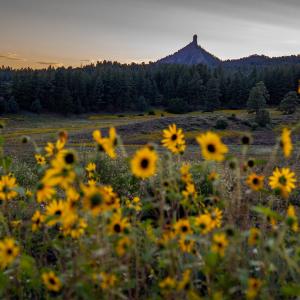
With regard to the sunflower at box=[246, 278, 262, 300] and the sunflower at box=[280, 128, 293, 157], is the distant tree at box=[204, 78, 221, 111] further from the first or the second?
the sunflower at box=[246, 278, 262, 300]

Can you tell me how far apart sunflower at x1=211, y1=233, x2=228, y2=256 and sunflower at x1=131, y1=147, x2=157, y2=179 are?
542mm

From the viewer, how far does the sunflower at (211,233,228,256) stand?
258 cm

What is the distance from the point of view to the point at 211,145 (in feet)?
8.48

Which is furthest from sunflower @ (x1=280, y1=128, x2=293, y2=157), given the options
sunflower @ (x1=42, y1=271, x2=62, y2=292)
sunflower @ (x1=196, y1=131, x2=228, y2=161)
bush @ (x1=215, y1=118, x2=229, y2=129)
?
bush @ (x1=215, y1=118, x2=229, y2=129)

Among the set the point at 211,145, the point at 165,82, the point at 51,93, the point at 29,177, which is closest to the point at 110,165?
the point at 29,177

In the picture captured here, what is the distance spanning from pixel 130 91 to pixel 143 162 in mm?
88947

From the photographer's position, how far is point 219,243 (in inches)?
103

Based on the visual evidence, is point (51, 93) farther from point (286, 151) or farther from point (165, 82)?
point (286, 151)

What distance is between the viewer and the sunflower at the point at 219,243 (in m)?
2.58

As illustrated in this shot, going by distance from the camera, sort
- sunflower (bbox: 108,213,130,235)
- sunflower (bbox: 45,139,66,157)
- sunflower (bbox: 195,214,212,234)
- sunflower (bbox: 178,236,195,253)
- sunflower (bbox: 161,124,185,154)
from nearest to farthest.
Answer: sunflower (bbox: 108,213,130,235)
sunflower (bbox: 195,214,212,234)
sunflower (bbox: 178,236,195,253)
sunflower (bbox: 45,139,66,157)
sunflower (bbox: 161,124,185,154)

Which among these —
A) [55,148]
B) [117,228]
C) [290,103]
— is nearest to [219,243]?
[117,228]

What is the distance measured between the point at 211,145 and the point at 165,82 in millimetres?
95813

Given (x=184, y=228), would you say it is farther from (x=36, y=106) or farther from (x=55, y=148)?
(x=36, y=106)

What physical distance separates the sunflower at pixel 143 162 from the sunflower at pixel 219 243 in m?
0.54
